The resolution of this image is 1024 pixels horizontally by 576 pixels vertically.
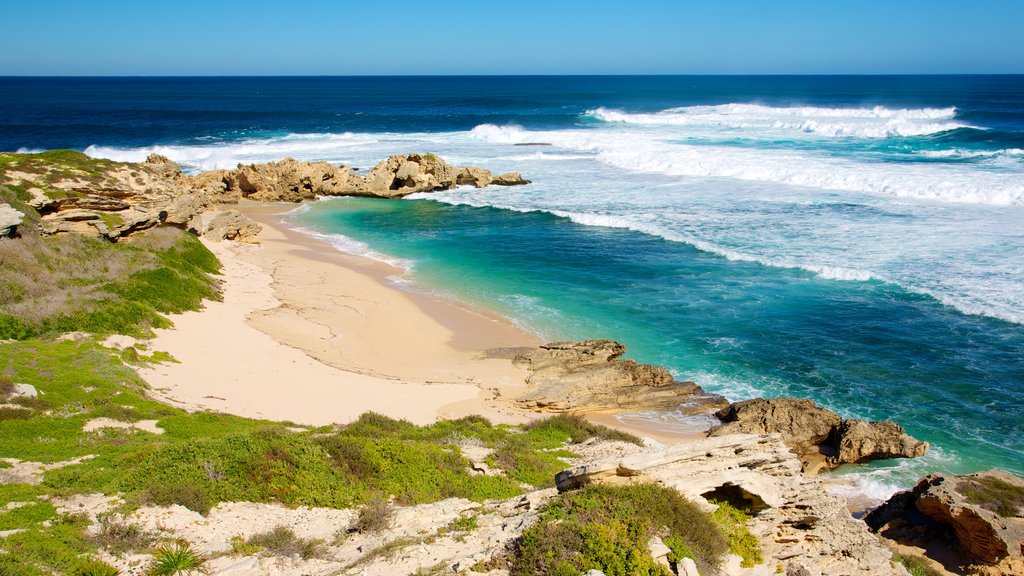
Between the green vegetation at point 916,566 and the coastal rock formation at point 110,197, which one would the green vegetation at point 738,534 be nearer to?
the green vegetation at point 916,566

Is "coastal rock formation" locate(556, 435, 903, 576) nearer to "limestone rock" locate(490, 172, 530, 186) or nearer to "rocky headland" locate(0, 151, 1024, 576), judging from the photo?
"rocky headland" locate(0, 151, 1024, 576)

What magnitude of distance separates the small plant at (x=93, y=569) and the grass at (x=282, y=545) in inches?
48.0

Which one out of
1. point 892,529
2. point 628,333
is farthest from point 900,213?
point 892,529

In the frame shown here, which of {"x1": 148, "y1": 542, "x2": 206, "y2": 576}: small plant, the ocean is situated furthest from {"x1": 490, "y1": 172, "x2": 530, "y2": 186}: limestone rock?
{"x1": 148, "y1": 542, "x2": 206, "y2": 576}: small plant

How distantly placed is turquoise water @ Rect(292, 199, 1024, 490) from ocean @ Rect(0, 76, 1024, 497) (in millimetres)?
75

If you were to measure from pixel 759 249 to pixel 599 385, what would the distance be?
1369cm

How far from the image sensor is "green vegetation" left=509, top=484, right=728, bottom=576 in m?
6.84

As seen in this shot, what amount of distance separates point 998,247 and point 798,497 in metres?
22.5

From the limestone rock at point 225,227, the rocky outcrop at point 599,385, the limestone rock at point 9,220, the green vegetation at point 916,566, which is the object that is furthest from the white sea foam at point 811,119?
the limestone rock at point 9,220

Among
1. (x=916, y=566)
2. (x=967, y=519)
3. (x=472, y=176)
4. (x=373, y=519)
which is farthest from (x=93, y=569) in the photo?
(x=472, y=176)

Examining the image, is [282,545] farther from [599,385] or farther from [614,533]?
[599,385]

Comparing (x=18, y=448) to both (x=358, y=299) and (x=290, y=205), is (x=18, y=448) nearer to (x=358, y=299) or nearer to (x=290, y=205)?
(x=358, y=299)

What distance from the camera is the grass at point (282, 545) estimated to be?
7734 millimetres

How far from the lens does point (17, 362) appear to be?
A: 12570mm
